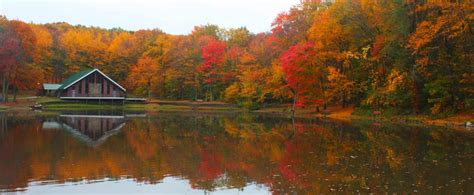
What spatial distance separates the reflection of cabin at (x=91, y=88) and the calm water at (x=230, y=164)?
40290mm

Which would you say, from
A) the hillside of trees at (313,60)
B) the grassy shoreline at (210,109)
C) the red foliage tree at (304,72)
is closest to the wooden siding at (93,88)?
the grassy shoreline at (210,109)

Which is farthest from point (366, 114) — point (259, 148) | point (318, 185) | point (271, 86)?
point (318, 185)

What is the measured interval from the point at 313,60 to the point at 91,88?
3327 centimetres

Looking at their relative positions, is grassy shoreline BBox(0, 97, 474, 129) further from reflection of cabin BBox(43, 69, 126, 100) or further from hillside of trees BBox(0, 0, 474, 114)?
reflection of cabin BBox(43, 69, 126, 100)

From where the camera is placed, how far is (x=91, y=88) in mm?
65375

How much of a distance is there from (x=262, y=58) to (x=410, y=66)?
77.1ft

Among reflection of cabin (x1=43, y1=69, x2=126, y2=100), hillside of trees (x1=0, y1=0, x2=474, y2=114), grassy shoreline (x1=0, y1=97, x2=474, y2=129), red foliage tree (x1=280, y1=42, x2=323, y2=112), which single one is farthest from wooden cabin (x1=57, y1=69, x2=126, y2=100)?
red foliage tree (x1=280, y1=42, x2=323, y2=112)

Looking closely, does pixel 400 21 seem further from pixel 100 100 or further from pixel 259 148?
pixel 100 100

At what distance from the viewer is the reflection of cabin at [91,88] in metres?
63.8

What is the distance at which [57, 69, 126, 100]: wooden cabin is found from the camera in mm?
63844

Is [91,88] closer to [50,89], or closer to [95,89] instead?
[95,89]

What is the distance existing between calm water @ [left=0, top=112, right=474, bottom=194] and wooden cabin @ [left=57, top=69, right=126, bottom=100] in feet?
132

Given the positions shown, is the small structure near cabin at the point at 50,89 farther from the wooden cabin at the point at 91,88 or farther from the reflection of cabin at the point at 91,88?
the wooden cabin at the point at 91,88

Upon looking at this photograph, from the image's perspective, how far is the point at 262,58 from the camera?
59.5 metres
